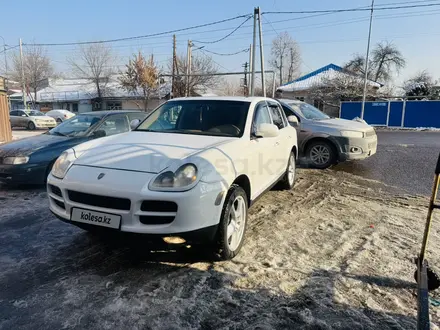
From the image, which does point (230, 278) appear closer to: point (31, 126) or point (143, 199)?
point (143, 199)

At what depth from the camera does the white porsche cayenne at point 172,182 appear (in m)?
2.65

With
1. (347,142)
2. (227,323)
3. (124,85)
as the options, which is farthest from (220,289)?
(124,85)

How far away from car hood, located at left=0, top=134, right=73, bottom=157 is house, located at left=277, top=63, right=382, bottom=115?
27441 mm

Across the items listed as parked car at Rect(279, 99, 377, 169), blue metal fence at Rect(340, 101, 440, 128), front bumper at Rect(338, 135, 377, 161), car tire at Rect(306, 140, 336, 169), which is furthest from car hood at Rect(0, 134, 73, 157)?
blue metal fence at Rect(340, 101, 440, 128)

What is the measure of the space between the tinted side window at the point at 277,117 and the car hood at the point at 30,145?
397 centimetres

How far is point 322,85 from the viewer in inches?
1202

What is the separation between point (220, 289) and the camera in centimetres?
270

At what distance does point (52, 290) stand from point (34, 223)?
190 cm

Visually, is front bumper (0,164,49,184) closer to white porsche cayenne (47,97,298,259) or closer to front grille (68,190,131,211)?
white porsche cayenne (47,97,298,259)

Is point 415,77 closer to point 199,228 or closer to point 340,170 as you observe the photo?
point 340,170

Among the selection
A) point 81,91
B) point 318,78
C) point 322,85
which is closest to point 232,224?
point 322,85

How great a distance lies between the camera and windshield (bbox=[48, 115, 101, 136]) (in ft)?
21.2

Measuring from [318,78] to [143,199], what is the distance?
113 feet

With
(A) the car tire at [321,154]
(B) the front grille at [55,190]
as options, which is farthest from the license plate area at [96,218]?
(A) the car tire at [321,154]
